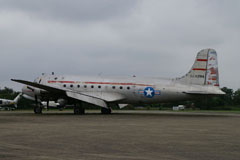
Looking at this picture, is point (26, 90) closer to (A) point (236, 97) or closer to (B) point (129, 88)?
(B) point (129, 88)

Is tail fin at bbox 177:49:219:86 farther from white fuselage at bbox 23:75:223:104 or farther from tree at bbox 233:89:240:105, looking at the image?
tree at bbox 233:89:240:105

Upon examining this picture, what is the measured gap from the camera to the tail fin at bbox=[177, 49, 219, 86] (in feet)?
112

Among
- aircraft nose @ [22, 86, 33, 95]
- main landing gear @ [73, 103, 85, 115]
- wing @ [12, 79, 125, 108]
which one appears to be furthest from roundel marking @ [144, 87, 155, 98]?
aircraft nose @ [22, 86, 33, 95]

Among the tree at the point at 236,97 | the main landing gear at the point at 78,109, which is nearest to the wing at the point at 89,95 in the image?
the main landing gear at the point at 78,109

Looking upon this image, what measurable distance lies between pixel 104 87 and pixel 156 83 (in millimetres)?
6218

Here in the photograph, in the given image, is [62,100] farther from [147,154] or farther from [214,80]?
[147,154]

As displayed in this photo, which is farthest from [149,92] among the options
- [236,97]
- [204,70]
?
[236,97]

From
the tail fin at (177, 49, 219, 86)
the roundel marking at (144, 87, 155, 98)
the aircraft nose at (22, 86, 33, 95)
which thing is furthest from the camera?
the aircraft nose at (22, 86, 33, 95)

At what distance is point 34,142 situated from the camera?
1190cm

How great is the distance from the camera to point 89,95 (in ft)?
120

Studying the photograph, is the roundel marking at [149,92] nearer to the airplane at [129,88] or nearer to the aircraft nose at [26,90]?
the airplane at [129,88]

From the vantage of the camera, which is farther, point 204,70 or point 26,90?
point 26,90

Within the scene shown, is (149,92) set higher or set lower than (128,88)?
lower

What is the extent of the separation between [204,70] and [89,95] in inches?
534
